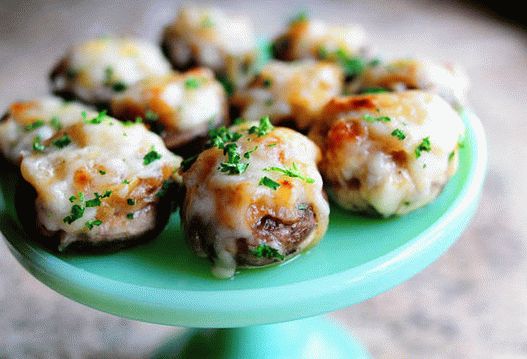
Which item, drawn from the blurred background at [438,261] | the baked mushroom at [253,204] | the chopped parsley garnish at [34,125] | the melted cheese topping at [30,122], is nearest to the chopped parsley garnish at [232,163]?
the baked mushroom at [253,204]

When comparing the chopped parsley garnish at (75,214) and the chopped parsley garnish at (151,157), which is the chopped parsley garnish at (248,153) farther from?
the chopped parsley garnish at (75,214)

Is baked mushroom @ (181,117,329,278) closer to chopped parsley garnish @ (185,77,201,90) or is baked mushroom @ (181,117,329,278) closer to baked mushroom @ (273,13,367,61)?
chopped parsley garnish @ (185,77,201,90)

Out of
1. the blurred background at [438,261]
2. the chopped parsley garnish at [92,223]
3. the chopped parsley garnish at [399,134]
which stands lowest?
the blurred background at [438,261]

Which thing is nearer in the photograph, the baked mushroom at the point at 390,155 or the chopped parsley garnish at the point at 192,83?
the baked mushroom at the point at 390,155

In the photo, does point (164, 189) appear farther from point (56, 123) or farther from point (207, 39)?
point (207, 39)

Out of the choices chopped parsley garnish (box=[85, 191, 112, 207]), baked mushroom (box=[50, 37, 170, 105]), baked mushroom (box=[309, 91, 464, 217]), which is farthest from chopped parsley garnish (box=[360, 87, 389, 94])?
chopped parsley garnish (box=[85, 191, 112, 207])

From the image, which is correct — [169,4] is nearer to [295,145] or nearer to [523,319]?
[523,319]
